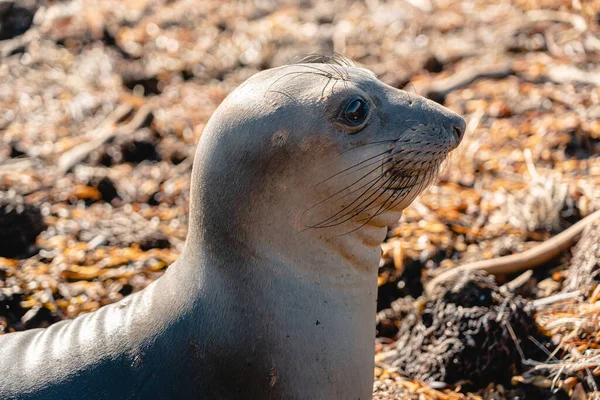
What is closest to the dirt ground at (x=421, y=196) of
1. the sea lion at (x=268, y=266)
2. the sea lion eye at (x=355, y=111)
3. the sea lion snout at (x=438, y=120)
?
the sea lion at (x=268, y=266)

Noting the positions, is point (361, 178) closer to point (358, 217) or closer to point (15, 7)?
point (358, 217)

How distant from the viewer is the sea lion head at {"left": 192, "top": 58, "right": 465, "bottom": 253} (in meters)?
4.04

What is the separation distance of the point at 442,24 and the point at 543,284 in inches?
246

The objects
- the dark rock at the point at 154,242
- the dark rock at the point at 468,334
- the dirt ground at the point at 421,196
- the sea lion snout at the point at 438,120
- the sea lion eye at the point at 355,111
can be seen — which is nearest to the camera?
the sea lion eye at the point at 355,111

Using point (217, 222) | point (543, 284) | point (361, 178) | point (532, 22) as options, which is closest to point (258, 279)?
point (217, 222)

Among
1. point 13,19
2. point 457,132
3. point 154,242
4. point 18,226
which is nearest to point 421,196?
point 154,242

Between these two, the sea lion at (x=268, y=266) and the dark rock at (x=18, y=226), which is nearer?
the sea lion at (x=268, y=266)

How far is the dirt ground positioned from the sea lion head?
1389mm

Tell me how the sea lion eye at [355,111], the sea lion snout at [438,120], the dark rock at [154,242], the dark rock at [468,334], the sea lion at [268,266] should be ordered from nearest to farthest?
the sea lion at [268,266] < the sea lion eye at [355,111] < the sea lion snout at [438,120] < the dark rock at [468,334] < the dark rock at [154,242]

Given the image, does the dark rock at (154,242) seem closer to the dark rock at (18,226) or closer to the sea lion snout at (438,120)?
the dark rock at (18,226)

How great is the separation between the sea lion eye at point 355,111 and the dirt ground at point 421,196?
162 cm

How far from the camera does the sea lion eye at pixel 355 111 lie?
4137 millimetres

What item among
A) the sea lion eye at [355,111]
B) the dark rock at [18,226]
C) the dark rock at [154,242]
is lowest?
the dark rock at [154,242]

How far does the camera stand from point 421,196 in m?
7.35
